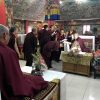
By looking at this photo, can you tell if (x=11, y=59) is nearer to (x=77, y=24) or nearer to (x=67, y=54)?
(x=67, y=54)

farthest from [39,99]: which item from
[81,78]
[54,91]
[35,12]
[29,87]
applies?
[35,12]

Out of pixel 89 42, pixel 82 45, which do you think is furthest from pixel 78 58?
pixel 89 42

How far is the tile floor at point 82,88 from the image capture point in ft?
12.4

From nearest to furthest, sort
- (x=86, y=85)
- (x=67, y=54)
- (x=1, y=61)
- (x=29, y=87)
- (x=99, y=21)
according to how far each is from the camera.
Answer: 1. (x=1, y=61)
2. (x=29, y=87)
3. (x=86, y=85)
4. (x=67, y=54)
5. (x=99, y=21)

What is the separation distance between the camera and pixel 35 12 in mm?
6637

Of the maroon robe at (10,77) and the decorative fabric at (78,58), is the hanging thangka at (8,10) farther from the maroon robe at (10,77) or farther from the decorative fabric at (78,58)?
the maroon robe at (10,77)

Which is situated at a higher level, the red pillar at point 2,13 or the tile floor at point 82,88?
the red pillar at point 2,13

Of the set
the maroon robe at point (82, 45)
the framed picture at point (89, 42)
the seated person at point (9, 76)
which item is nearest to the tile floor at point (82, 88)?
the maroon robe at point (82, 45)

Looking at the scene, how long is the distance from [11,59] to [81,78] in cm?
354

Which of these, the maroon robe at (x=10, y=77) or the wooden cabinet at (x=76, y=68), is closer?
the maroon robe at (x=10, y=77)

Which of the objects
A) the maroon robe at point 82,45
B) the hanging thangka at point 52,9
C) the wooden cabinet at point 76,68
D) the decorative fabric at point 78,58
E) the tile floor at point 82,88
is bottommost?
the tile floor at point 82,88

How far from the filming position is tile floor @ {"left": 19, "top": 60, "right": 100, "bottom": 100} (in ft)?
12.4

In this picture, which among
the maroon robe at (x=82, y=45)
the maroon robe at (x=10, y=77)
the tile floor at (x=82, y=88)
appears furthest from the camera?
the maroon robe at (x=82, y=45)

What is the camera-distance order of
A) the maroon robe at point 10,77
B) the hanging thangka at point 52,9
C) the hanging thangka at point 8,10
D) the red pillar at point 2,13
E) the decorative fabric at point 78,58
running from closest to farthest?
the maroon robe at point 10,77, the red pillar at point 2,13, the hanging thangka at point 8,10, the decorative fabric at point 78,58, the hanging thangka at point 52,9
